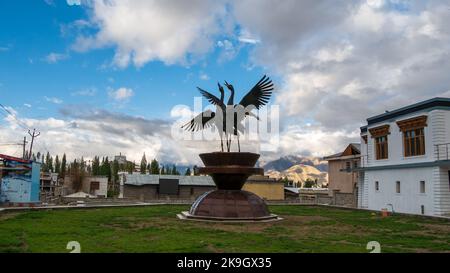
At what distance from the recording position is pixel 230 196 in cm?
1535

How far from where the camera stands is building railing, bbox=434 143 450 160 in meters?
20.4

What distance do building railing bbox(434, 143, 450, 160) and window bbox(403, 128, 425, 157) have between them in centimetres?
104

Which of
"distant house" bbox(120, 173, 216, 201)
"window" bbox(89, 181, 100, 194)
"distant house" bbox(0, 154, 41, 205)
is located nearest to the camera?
"distant house" bbox(0, 154, 41, 205)

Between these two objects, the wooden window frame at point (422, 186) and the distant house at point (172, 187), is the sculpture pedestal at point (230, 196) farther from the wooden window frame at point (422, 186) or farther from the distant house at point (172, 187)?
the distant house at point (172, 187)

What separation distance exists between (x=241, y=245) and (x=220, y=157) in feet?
20.8

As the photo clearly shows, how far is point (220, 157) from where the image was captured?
15.4m

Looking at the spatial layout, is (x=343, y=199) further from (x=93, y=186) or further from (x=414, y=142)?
(x=93, y=186)

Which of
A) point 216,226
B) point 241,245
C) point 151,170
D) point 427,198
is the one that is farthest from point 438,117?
point 151,170

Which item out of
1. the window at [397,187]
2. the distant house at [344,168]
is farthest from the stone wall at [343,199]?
the window at [397,187]

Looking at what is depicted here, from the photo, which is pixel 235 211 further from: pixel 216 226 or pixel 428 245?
pixel 428 245

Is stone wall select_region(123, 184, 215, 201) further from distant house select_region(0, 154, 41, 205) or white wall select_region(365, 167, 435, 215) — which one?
white wall select_region(365, 167, 435, 215)

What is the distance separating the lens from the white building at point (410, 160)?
20484mm

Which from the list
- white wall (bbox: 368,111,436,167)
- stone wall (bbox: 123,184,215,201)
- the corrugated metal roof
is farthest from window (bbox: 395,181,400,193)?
the corrugated metal roof

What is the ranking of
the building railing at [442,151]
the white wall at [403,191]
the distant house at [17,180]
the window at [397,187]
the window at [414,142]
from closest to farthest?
the building railing at [442,151]
the white wall at [403,191]
the window at [414,142]
the window at [397,187]
the distant house at [17,180]
